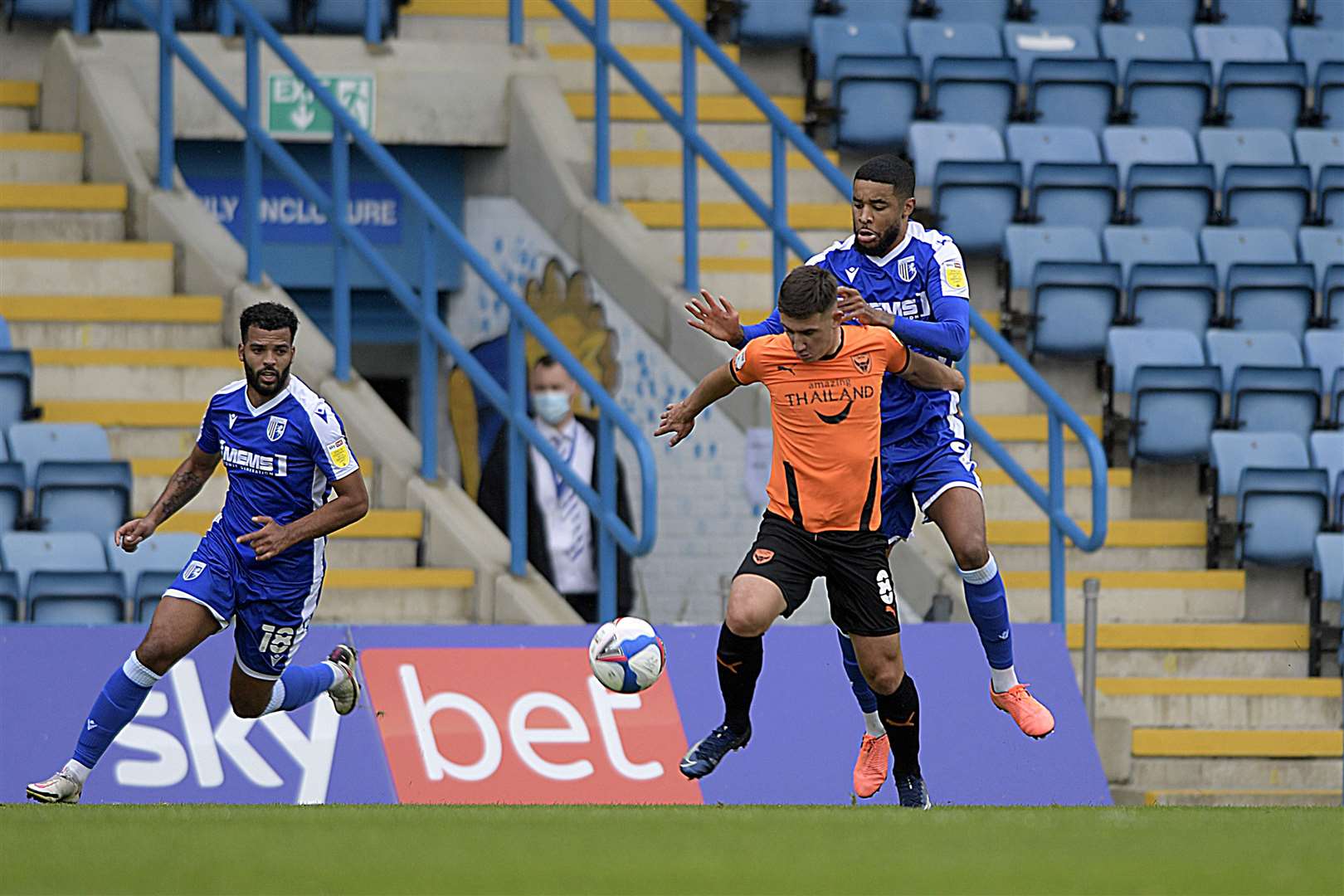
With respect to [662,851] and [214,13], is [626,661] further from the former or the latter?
[214,13]

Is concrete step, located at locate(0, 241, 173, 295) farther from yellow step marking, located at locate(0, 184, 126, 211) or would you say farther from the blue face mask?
the blue face mask

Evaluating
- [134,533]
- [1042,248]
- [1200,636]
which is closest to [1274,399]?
[1042,248]

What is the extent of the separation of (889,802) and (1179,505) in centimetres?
381

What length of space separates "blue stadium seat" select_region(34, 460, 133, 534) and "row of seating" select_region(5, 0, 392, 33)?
3681mm

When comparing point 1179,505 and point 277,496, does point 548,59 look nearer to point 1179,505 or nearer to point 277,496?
point 1179,505

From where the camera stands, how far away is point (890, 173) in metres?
7.86

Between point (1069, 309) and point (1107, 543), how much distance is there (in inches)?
54.9

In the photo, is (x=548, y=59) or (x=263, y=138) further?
(x=548, y=59)

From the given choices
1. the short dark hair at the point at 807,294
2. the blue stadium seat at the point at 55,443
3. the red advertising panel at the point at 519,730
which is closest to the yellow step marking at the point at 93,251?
the blue stadium seat at the point at 55,443

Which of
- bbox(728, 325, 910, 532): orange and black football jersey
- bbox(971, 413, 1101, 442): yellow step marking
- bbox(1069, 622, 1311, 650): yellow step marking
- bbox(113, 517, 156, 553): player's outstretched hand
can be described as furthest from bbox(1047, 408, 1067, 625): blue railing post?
bbox(113, 517, 156, 553): player's outstretched hand

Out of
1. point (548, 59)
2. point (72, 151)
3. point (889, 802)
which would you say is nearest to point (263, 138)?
point (72, 151)

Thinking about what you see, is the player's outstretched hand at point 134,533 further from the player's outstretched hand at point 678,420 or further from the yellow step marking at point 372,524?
the yellow step marking at point 372,524

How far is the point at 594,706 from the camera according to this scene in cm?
1009

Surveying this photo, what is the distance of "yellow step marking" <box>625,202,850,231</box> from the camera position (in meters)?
14.0
